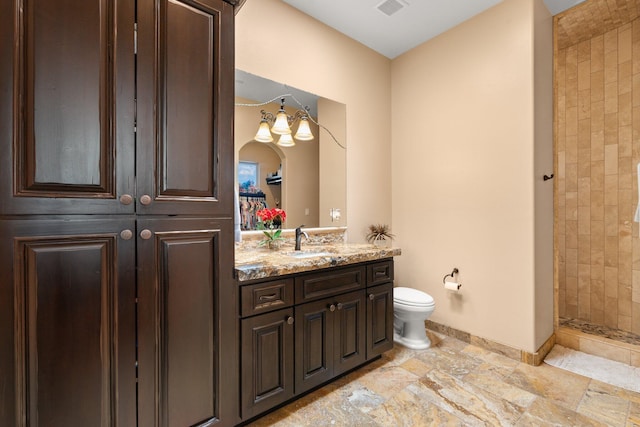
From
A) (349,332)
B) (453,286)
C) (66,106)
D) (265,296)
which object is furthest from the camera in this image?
(453,286)

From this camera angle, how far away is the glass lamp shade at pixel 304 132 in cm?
265

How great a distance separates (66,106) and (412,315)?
2599 millimetres

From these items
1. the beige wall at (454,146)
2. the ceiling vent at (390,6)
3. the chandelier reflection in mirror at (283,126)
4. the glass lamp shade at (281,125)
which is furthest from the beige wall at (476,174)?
the glass lamp shade at (281,125)

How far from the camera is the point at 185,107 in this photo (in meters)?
1.33

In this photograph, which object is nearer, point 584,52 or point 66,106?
point 66,106

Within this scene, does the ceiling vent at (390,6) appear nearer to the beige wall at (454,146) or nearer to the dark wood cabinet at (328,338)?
the beige wall at (454,146)

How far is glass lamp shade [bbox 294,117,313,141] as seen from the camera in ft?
8.68

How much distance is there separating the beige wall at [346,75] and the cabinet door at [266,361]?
144 centimetres

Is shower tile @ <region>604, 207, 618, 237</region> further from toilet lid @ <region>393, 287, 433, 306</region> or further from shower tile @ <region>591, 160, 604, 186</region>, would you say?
toilet lid @ <region>393, 287, 433, 306</region>

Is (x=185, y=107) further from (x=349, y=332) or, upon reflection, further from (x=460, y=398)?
(x=460, y=398)

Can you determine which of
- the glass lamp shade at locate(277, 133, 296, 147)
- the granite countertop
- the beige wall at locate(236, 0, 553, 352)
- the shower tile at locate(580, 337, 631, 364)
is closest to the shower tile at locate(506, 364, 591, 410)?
the beige wall at locate(236, 0, 553, 352)

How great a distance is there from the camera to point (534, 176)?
7.58 feet

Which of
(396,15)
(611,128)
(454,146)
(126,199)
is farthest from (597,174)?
(126,199)

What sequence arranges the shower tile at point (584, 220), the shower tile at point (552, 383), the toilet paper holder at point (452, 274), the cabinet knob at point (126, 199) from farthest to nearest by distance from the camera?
the shower tile at point (584, 220) → the toilet paper holder at point (452, 274) → the shower tile at point (552, 383) → the cabinet knob at point (126, 199)
